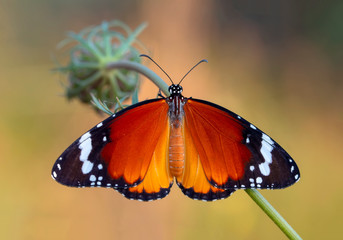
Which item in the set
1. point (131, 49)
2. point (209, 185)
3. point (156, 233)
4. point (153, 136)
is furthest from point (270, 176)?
point (156, 233)

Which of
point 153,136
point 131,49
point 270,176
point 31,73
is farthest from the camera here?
point 31,73

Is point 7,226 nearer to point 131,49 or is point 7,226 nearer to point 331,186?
point 131,49

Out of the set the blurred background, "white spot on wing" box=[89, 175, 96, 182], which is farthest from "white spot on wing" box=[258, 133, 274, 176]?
the blurred background

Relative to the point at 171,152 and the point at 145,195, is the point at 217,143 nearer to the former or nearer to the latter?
the point at 171,152

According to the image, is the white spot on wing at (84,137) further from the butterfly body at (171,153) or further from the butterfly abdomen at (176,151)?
the butterfly abdomen at (176,151)

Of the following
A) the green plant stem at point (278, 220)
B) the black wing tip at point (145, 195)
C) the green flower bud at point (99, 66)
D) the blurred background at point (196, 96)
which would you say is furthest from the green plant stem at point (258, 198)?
the blurred background at point (196, 96)

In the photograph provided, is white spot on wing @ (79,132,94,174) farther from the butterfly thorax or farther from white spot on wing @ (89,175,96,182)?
the butterfly thorax

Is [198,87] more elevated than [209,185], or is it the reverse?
[198,87]

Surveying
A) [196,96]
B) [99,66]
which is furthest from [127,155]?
[196,96]
